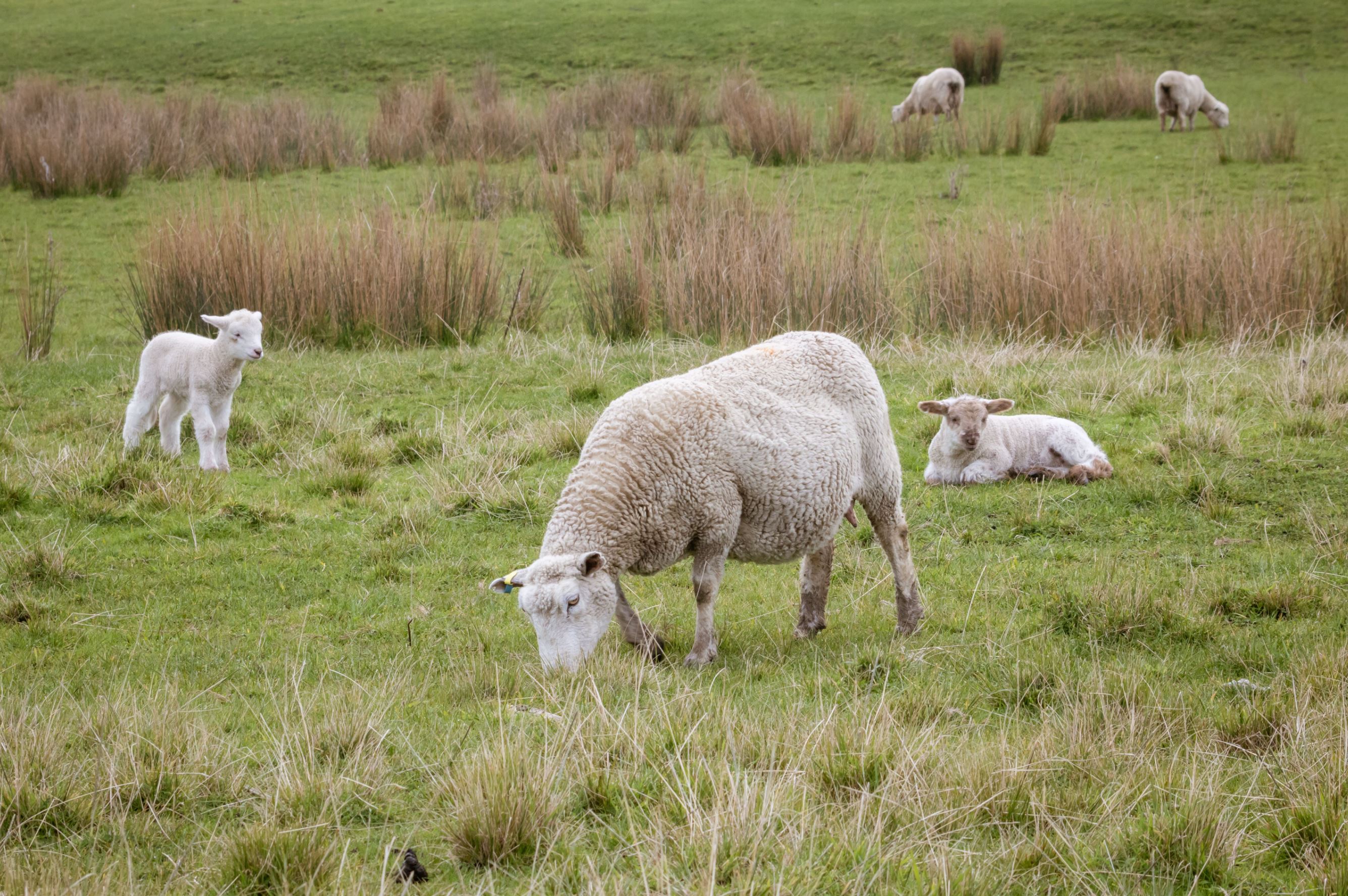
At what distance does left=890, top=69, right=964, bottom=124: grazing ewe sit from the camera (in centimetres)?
2200

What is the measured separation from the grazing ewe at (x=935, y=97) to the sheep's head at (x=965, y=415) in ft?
52.3

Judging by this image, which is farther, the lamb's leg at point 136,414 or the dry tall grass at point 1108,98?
the dry tall grass at point 1108,98

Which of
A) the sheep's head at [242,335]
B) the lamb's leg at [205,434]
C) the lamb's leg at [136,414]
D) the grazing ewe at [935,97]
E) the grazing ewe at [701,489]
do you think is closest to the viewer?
the grazing ewe at [701,489]

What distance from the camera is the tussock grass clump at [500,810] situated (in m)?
2.96

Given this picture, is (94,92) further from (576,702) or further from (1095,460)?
(576,702)

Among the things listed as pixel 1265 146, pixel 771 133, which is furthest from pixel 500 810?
pixel 1265 146

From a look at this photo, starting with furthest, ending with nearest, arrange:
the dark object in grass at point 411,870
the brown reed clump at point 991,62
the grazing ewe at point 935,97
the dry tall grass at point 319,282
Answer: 1. the brown reed clump at point 991,62
2. the grazing ewe at point 935,97
3. the dry tall grass at point 319,282
4. the dark object in grass at point 411,870

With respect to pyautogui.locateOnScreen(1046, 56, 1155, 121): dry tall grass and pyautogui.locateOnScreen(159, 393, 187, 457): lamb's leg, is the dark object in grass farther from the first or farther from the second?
pyautogui.locateOnScreen(1046, 56, 1155, 121): dry tall grass

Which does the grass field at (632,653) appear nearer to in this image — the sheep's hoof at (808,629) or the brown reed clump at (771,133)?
the sheep's hoof at (808,629)

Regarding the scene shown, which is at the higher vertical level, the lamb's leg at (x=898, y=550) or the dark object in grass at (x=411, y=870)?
the dark object in grass at (x=411, y=870)

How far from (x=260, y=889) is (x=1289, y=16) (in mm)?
32477

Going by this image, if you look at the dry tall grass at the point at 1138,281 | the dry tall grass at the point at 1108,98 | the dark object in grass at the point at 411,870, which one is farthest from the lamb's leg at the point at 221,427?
the dry tall grass at the point at 1108,98

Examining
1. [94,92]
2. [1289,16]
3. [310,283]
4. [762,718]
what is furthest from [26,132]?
[1289,16]

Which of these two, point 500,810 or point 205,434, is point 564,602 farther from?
point 205,434
